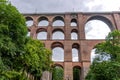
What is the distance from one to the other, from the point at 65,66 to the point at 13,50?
82.1 feet

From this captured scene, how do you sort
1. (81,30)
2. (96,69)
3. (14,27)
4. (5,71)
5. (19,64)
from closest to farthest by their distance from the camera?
(5,71), (14,27), (19,64), (96,69), (81,30)

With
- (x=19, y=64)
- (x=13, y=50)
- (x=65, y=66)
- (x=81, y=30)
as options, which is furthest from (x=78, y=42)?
(x=13, y=50)

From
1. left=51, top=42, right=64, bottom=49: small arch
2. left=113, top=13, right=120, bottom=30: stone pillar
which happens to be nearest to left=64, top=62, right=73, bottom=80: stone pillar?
left=51, top=42, right=64, bottom=49: small arch

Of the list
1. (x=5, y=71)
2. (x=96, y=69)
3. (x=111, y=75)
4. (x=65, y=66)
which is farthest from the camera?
(x=65, y=66)

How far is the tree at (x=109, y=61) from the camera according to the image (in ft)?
81.6

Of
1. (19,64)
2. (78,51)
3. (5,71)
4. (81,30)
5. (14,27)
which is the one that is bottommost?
(5,71)

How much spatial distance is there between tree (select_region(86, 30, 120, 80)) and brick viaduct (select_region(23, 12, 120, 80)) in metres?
15.7

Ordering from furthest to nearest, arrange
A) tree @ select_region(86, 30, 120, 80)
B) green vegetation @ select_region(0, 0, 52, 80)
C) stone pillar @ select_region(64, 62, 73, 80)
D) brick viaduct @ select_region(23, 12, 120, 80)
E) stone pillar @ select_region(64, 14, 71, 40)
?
stone pillar @ select_region(64, 14, 71, 40), brick viaduct @ select_region(23, 12, 120, 80), stone pillar @ select_region(64, 62, 73, 80), tree @ select_region(86, 30, 120, 80), green vegetation @ select_region(0, 0, 52, 80)

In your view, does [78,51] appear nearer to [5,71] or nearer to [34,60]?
[34,60]

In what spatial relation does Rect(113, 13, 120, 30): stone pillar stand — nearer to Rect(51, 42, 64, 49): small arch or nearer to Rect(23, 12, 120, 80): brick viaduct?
Rect(23, 12, 120, 80): brick viaduct

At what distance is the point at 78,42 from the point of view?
4578cm

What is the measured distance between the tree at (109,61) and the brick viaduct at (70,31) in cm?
1567

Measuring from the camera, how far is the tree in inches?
979

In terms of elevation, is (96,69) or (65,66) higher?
(65,66)
